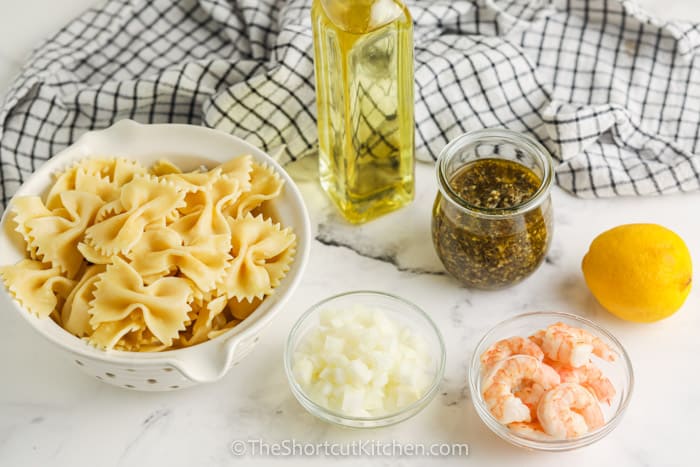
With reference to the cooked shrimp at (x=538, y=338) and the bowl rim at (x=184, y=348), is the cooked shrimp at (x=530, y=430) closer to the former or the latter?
the cooked shrimp at (x=538, y=338)

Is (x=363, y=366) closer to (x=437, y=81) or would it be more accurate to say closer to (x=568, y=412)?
(x=568, y=412)

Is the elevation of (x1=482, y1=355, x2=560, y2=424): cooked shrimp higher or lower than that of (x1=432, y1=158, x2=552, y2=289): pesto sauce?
lower

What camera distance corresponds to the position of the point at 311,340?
4.64 feet

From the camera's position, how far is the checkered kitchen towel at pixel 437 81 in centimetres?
166

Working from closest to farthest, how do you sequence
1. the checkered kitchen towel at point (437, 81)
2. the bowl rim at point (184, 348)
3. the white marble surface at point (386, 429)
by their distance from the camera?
the bowl rim at point (184, 348) < the white marble surface at point (386, 429) < the checkered kitchen towel at point (437, 81)

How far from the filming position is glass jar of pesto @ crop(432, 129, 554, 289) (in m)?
1.40

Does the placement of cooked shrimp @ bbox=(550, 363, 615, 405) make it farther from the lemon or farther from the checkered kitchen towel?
the checkered kitchen towel

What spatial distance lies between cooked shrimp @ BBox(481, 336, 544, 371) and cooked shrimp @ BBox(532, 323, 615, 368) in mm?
20

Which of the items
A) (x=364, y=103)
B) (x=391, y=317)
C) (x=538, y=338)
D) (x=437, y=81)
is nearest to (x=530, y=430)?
(x=538, y=338)

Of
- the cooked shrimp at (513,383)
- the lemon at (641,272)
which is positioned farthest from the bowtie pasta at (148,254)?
the lemon at (641,272)

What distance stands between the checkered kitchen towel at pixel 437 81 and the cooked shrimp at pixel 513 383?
458 mm

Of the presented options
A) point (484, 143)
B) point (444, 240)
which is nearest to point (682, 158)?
point (484, 143)

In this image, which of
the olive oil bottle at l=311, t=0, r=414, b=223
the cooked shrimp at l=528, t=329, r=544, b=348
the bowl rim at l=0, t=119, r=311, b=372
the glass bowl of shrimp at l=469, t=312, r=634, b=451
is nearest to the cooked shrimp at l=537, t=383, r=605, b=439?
the glass bowl of shrimp at l=469, t=312, r=634, b=451

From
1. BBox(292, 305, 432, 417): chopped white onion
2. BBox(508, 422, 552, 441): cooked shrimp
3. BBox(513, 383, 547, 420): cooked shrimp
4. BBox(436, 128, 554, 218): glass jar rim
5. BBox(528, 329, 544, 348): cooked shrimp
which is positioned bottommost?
BBox(508, 422, 552, 441): cooked shrimp
